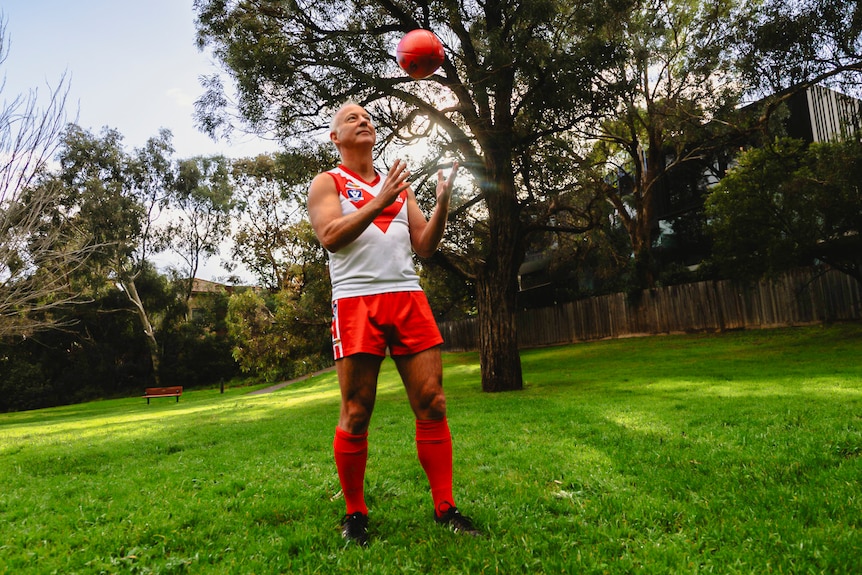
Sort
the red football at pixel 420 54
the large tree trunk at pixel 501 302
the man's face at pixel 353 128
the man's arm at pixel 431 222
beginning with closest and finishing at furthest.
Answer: the man's arm at pixel 431 222 < the man's face at pixel 353 128 < the red football at pixel 420 54 < the large tree trunk at pixel 501 302

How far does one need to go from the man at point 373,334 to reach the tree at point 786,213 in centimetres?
1492

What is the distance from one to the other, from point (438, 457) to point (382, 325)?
0.76m

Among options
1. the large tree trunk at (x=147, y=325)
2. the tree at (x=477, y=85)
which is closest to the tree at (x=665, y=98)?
the tree at (x=477, y=85)

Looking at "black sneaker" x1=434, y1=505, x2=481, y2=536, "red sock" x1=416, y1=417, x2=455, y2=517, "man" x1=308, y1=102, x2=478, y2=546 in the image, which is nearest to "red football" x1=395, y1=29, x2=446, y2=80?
"man" x1=308, y1=102, x2=478, y2=546

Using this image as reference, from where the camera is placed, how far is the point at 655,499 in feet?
10.3

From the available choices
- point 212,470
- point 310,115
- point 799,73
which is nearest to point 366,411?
point 212,470

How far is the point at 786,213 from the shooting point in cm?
1551

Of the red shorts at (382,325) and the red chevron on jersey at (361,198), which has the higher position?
the red chevron on jersey at (361,198)

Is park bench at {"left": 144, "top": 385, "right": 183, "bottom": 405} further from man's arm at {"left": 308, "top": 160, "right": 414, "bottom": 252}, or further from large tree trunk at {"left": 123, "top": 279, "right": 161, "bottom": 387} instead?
man's arm at {"left": 308, "top": 160, "right": 414, "bottom": 252}

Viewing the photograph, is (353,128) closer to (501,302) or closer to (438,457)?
(438,457)

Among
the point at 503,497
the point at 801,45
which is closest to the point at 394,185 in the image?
the point at 503,497

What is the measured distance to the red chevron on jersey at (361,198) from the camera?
301cm

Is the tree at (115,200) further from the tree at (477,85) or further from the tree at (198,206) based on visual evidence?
the tree at (477,85)

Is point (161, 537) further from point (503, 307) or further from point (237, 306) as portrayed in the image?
point (237, 306)
